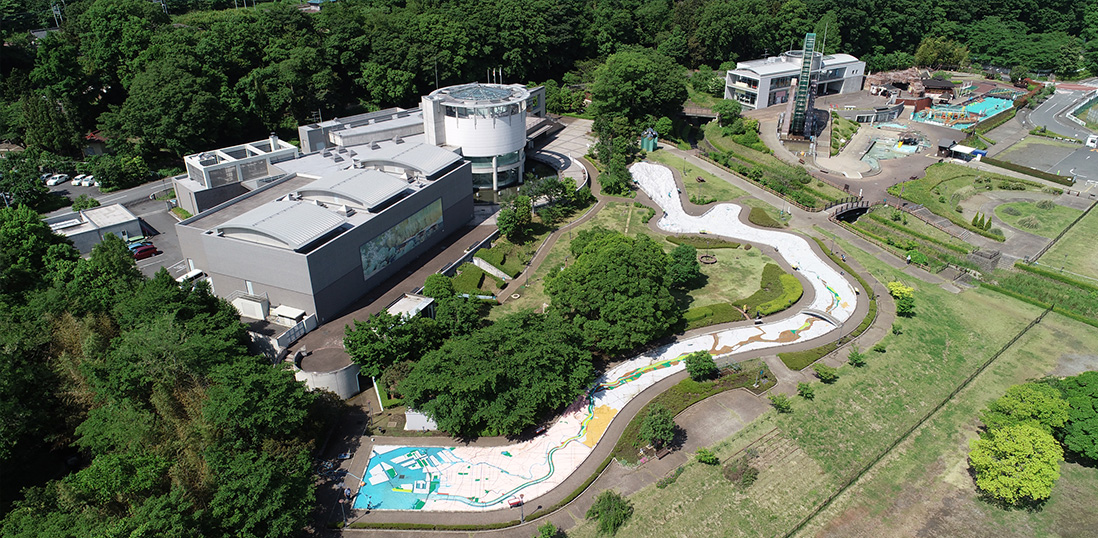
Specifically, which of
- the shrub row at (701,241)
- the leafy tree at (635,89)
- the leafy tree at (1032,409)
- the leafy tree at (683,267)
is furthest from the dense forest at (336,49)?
the leafy tree at (1032,409)

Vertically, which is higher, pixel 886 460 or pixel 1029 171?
pixel 1029 171

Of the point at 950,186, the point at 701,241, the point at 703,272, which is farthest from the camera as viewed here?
the point at 950,186

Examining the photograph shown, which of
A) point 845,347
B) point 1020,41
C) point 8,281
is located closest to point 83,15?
point 8,281

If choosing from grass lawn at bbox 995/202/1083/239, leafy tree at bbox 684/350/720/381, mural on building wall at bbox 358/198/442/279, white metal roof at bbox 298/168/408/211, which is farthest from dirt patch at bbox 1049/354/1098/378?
white metal roof at bbox 298/168/408/211

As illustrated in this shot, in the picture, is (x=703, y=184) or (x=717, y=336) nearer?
(x=717, y=336)

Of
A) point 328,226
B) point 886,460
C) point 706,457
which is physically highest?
point 328,226

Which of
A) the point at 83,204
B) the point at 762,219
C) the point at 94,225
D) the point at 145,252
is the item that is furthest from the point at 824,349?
the point at 83,204

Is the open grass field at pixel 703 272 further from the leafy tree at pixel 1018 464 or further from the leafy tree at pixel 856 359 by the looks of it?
the leafy tree at pixel 1018 464

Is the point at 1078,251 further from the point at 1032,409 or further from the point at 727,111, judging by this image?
the point at 727,111

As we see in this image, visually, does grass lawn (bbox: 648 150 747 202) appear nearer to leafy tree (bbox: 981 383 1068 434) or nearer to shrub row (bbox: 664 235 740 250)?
shrub row (bbox: 664 235 740 250)
